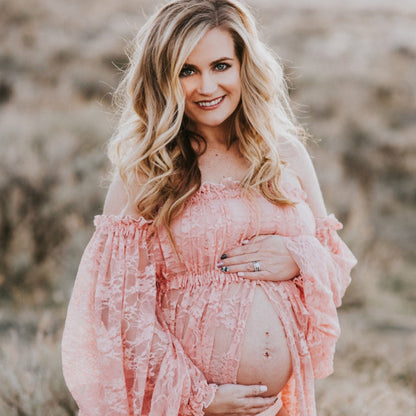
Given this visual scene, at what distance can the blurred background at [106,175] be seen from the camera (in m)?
4.36

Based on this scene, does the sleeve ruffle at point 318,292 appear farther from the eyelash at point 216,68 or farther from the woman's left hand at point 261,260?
the eyelash at point 216,68

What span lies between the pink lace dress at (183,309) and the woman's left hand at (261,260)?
3 centimetres

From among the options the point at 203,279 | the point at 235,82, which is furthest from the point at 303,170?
the point at 203,279

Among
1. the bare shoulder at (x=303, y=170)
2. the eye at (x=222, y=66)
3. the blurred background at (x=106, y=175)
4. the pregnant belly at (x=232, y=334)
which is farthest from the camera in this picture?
the blurred background at (x=106, y=175)

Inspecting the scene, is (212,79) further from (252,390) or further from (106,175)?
(106,175)

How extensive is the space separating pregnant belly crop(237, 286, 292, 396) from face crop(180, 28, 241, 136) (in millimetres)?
808

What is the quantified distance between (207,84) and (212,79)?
0.05m

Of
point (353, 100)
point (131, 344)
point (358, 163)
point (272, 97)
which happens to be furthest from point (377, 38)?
point (131, 344)

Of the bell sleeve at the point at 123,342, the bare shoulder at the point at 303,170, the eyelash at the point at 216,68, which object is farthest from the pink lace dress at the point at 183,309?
the eyelash at the point at 216,68

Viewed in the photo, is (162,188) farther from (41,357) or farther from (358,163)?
(358,163)

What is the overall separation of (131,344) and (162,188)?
0.66 m

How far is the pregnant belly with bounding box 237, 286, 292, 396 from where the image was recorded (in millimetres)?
2434

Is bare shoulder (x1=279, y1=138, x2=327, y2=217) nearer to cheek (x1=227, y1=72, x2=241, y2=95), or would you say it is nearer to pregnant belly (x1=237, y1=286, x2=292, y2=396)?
cheek (x1=227, y1=72, x2=241, y2=95)

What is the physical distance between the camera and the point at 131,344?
2.37 meters
